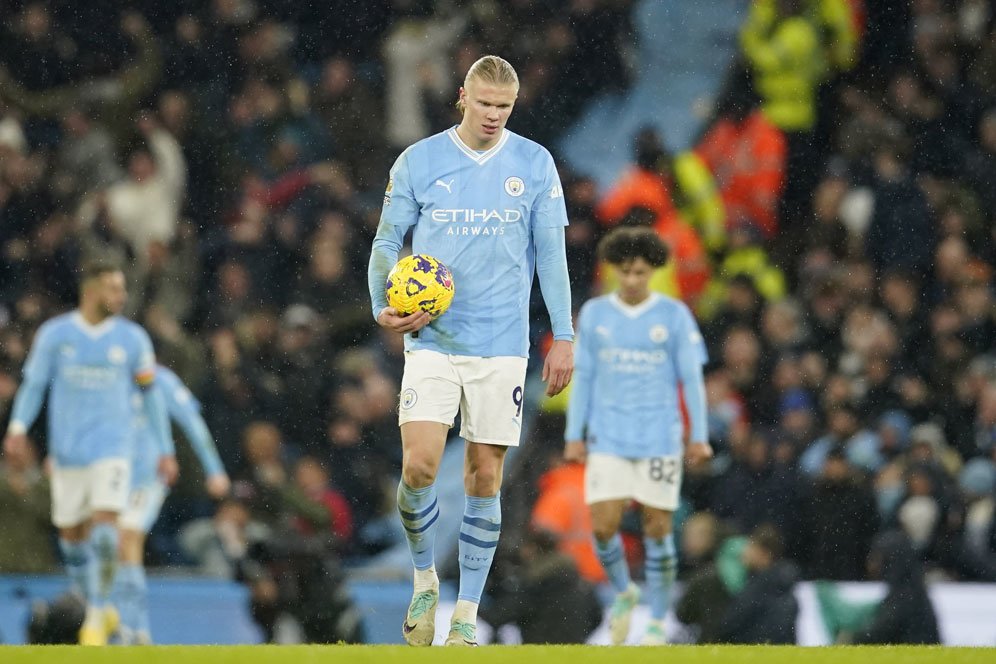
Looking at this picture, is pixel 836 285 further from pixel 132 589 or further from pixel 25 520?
pixel 25 520

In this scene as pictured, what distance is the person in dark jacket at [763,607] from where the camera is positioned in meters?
10.0

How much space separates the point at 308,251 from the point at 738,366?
322 centimetres

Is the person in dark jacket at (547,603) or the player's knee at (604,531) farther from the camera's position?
the person in dark jacket at (547,603)

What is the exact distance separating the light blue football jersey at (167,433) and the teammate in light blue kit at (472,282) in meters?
4.83

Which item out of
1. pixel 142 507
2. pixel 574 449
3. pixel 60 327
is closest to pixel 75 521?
pixel 142 507

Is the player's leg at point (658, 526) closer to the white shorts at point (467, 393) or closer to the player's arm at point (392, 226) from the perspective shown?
the white shorts at point (467, 393)

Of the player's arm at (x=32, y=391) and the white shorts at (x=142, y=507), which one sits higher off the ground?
the player's arm at (x=32, y=391)

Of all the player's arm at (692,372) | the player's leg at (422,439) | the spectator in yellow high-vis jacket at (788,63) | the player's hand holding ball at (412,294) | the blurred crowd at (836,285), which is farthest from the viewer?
the spectator in yellow high-vis jacket at (788,63)

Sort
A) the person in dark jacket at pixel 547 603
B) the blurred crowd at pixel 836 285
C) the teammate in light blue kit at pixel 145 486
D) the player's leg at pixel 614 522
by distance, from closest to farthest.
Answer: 1. the player's leg at pixel 614 522
2. the person in dark jacket at pixel 547 603
3. the blurred crowd at pixel 836 285
4. the teammate in light blue kit at pixel 145 486

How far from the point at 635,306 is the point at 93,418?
3.74m

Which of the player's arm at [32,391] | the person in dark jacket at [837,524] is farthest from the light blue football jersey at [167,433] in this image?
the person in dark jacket at [837,524]

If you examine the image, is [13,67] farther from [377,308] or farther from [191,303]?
[377,308]

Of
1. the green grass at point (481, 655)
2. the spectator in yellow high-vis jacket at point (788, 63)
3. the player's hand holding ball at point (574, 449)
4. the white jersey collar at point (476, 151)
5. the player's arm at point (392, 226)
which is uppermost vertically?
the spectator in yellow high-vis jacket at point (788, 63)

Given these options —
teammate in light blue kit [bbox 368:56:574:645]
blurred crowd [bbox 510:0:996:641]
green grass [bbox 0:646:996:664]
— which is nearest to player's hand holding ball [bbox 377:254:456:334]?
teammate in light blue kit [bbox 368:56:574:645]
